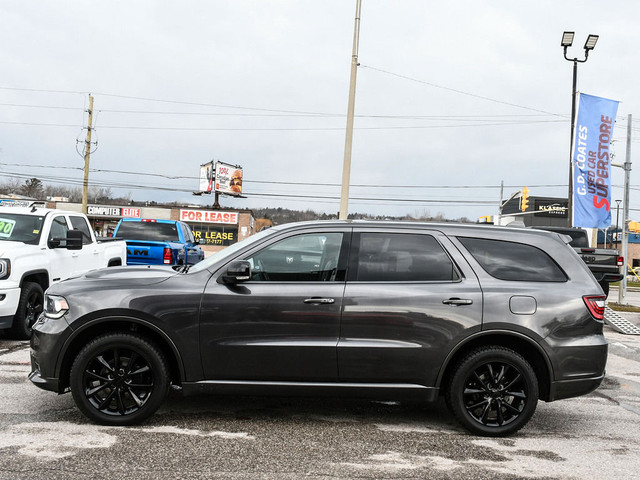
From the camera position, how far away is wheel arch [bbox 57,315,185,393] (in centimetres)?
455

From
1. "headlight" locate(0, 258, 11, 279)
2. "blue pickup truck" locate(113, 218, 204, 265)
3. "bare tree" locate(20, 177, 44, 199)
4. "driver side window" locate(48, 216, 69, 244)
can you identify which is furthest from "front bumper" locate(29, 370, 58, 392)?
"bare tree" locate(20, 177, 44, 199)

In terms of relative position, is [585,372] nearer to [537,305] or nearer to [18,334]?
[537,305]

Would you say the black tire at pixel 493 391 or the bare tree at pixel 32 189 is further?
the bare tree at pixel 32 189

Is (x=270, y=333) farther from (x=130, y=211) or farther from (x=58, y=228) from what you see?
(x=130, y=211)

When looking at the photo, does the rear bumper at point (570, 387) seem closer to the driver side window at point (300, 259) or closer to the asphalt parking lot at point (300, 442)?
the asphalt parking lot at point (300, 442)

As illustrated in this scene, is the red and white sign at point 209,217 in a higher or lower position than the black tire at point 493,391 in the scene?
higher

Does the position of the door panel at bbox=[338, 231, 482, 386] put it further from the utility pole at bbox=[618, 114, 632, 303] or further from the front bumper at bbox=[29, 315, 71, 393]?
the utility pole at bbox=[618, 114, 632, 303]

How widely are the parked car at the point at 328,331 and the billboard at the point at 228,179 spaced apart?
215ft

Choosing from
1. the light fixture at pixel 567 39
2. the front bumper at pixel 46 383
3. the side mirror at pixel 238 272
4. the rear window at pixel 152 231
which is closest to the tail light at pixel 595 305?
the side mirror at pixel 238 272

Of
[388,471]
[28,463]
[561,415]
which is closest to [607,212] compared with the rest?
[561,415]

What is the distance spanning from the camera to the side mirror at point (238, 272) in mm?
4535

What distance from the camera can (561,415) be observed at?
18.1 feet

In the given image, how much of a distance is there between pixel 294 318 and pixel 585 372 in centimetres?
241

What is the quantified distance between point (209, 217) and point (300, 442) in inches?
2399
